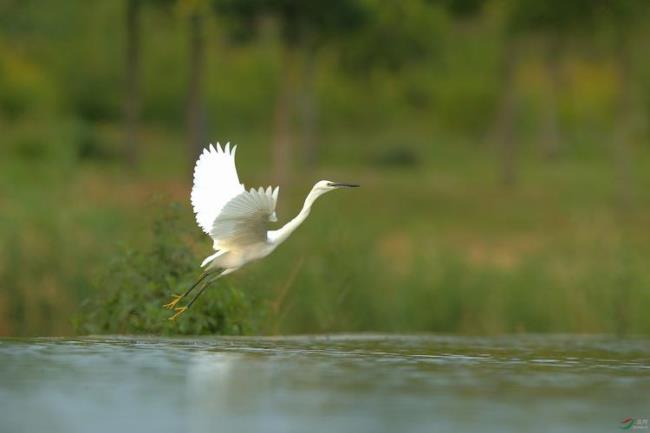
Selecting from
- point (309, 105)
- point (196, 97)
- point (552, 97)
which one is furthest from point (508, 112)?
point (552, 97)

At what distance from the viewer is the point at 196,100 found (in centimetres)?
3266

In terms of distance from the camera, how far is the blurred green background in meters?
16.5

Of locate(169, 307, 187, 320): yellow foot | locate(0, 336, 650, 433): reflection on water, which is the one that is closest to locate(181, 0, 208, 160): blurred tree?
locate(169, 307, 187, 320): yellow foot

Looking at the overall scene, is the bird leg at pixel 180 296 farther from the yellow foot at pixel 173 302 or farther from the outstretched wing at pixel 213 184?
the outstretched wing at pixel 213 184

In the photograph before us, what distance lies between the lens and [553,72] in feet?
149

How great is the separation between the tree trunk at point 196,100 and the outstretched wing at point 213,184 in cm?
1842

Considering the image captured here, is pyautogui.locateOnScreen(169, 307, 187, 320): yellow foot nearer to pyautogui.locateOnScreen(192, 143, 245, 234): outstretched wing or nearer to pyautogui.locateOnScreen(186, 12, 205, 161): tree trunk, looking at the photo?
pyautogui.locateOnScreen(192, 143, 245, 234): outstretched wing

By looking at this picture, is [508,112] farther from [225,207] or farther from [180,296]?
[225,207]

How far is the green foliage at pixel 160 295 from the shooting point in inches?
561

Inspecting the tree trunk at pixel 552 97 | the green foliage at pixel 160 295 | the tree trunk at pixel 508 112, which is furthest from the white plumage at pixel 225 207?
the tree trunk at pixel 552 97

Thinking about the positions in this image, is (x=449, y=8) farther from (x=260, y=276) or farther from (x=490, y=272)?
(x=260, y=276)

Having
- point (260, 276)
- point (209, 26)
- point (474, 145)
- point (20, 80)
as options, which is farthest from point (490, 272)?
point (474, 145)

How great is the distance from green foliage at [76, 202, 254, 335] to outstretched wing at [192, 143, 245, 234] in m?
0.97

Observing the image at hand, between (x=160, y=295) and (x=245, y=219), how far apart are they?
202 cm
